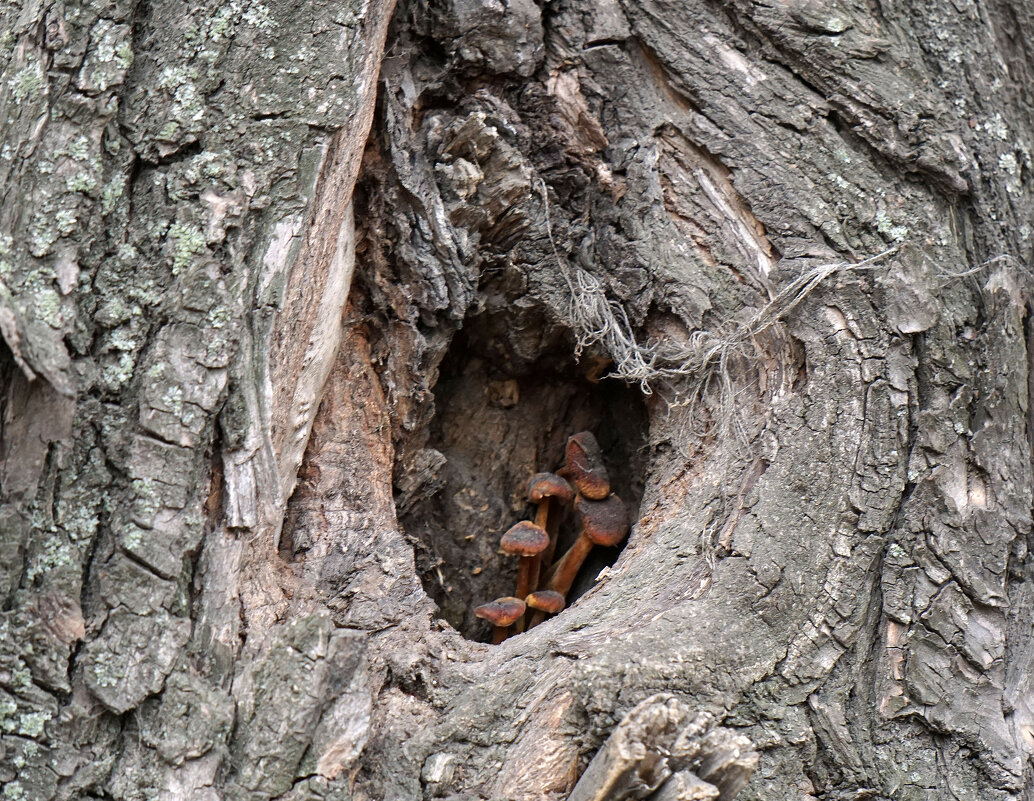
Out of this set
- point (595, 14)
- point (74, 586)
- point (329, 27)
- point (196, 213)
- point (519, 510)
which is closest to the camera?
point (74, 586)

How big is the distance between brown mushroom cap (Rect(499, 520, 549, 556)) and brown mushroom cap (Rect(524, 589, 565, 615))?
5.6 inches

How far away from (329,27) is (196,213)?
0.64m

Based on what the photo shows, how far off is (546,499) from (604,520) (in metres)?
0.23

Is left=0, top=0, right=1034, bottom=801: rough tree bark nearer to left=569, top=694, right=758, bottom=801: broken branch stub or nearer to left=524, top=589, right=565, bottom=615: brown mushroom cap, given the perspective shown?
left=569, top=694, right=758, bottom=801: broken branch stub

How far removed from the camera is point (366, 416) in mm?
2580

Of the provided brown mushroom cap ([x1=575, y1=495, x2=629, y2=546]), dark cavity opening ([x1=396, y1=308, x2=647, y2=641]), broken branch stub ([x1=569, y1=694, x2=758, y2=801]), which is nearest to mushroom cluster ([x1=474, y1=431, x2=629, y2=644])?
brown mushroom cap ([x1=575, y1=495, x2=629, y2=546])

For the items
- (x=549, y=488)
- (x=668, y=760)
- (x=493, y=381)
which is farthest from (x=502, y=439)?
(x=668, y=760)

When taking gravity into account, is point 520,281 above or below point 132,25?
below

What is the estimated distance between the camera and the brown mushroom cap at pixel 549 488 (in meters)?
2.97

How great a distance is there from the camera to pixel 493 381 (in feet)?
10.5

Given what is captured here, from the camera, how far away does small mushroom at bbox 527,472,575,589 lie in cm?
298

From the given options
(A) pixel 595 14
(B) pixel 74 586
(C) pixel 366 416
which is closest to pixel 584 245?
(A) pixel 595 14

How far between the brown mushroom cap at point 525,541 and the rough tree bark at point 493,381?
250mm

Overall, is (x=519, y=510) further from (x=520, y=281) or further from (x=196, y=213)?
(x=196, y=213)
